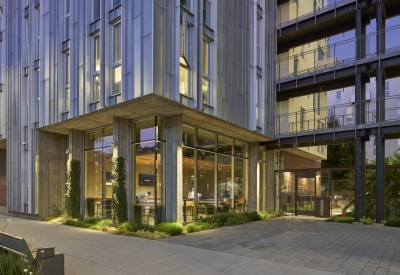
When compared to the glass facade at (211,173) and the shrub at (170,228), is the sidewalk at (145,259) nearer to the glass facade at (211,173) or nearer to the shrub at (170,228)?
the shrub at (170,228)

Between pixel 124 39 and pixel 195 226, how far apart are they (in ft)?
25.6

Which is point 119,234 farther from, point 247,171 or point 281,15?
point 281,15

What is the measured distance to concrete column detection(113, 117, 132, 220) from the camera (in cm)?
1360

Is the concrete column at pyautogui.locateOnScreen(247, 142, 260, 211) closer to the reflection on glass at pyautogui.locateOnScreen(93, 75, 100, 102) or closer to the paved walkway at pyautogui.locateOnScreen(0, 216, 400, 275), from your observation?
the paved walkway at pyautogui.locateOnScreen(0, 216, 400, 275)

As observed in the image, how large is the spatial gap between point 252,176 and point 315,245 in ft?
29.7

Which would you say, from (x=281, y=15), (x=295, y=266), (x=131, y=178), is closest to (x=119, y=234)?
(x=131, y=178)

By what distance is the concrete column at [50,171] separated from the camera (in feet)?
53.7

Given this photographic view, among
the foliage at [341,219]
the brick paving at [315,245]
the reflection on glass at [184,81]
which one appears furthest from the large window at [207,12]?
the foliage at [341,219]

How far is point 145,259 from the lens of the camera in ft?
26.7

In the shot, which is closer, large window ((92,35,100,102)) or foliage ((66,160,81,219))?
large window ((92,35,100,102))

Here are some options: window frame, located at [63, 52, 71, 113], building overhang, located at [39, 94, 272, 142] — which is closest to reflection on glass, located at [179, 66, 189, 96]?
building overhang, located at [39, 94, 272, 142]

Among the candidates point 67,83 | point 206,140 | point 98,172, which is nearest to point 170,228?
point 206,140

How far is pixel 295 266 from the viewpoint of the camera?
770cm

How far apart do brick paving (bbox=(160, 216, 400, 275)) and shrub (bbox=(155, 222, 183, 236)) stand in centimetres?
33
